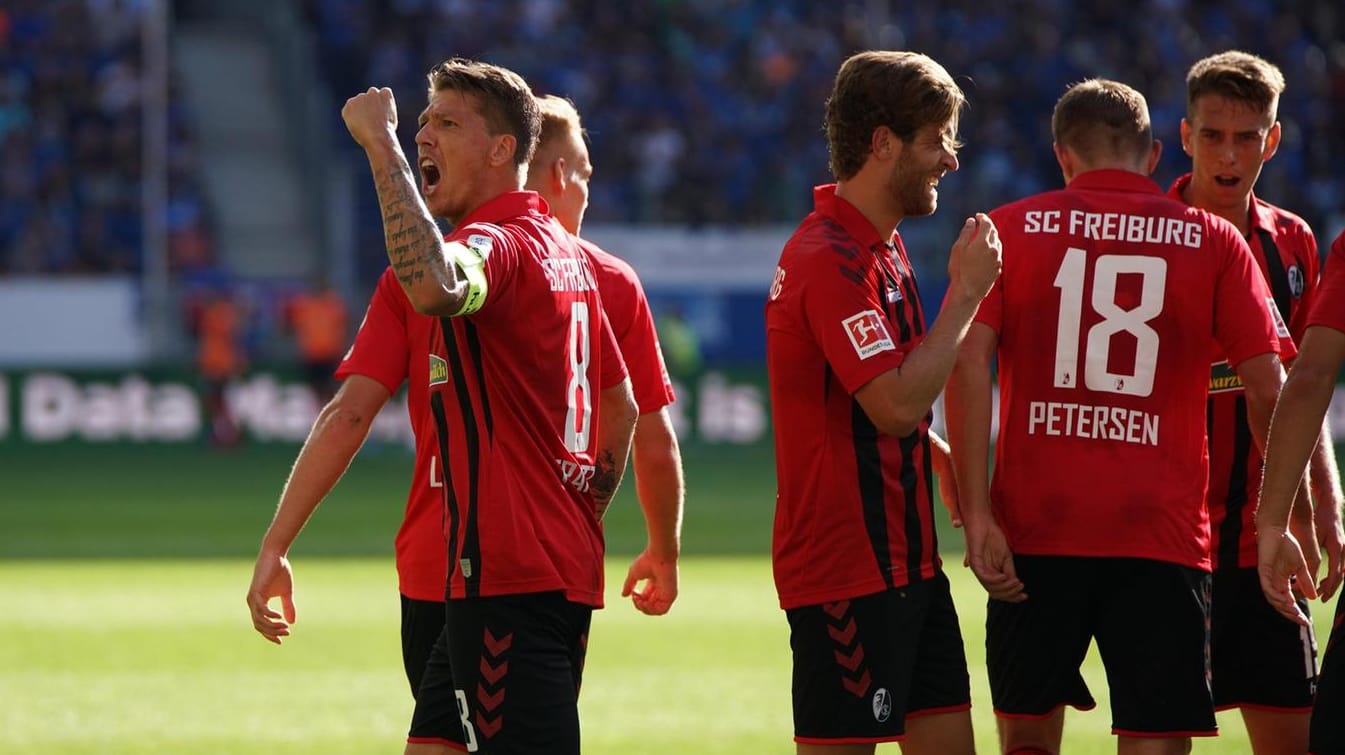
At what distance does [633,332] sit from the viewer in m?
5.71

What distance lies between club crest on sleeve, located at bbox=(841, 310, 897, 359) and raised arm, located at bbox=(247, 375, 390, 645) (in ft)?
4.36

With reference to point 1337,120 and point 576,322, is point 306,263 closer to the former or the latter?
point 1337,120

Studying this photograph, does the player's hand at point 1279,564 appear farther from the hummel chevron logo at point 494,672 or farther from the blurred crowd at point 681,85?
the blurred crowd at point 681,85

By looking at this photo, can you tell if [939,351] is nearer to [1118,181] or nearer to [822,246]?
[822,246]

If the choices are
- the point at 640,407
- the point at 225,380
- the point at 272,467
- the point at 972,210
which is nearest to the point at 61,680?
the point at 640,407

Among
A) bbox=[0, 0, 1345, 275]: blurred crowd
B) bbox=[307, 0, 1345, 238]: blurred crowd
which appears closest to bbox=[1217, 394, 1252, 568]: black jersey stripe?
bbox=[0, 0, 1345, 275]: blurred crowd

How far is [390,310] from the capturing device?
5.26 metres

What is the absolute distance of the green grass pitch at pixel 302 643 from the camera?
8.14 m

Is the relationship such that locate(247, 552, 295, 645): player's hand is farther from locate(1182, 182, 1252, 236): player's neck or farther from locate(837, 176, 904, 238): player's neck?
locate(1182, 182, 1252, 236): player's neck

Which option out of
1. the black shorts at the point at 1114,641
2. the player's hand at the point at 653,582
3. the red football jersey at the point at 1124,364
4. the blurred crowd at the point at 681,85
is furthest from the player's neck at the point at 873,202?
the blurred crowd at the point at 681,85

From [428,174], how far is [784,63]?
25668mm

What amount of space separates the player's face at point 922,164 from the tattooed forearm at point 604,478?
103 cm

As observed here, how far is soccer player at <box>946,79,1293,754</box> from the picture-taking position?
5031 mm

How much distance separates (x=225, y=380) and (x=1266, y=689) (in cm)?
1887
